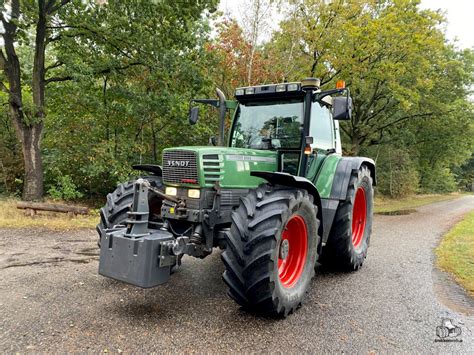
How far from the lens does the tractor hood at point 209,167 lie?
3668 mm

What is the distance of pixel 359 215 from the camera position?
5805 millimetres

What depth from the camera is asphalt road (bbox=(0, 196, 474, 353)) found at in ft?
9.41

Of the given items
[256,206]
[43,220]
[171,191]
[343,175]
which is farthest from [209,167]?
[43,220]

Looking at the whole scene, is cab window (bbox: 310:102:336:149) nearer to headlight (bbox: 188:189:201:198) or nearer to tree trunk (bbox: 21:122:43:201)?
headlight (bbox: 188:189:201:198)

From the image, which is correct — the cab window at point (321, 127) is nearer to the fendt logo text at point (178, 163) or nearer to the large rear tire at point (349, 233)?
the large rear tire at point (349, 233)

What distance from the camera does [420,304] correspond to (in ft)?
12.7

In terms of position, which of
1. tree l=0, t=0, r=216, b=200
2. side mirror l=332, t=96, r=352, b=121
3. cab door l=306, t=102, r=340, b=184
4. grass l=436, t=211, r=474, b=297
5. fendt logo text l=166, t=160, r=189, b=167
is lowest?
grass l=436, t=211, r=474, b=297

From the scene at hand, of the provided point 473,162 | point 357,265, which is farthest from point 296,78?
point 473,162

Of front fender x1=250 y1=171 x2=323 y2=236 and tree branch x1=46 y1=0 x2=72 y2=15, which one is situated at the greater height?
tree branch x1=46 y1=0 x2=72 y2=15

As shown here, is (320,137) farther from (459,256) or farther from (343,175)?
(459,256)

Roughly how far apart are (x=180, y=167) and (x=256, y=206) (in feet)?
3.33

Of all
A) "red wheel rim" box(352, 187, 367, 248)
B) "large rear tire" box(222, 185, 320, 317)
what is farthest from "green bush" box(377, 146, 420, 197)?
"large rear tire" box(222, 185, 320, 317)

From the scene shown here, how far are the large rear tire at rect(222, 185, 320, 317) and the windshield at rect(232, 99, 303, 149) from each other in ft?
3.57

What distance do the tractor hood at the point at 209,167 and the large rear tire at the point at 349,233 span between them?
142 centimetres
